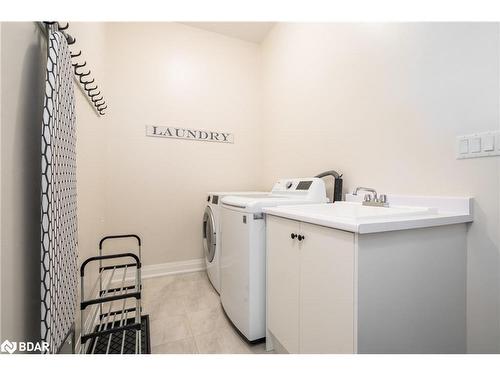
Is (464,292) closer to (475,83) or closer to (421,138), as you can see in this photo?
(421,138)

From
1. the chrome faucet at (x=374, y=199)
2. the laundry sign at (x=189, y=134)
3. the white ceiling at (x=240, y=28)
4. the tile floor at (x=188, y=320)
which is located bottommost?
the tile floor at (x=188, y=320)

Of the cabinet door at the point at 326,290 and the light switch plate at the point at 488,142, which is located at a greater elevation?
the light switch plate at the point at 488,142

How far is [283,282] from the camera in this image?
1.18 metres

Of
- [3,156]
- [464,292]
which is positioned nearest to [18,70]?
[3,156]

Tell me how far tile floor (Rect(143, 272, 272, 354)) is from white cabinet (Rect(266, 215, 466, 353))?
0.45 m

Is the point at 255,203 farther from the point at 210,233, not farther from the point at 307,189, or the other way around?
the point at 210,233

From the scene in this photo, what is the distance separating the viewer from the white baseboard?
2414 millimetres

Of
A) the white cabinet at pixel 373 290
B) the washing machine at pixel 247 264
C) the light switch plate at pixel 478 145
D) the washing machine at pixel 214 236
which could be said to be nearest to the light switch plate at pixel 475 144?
the light switch plate at pixel 478 145

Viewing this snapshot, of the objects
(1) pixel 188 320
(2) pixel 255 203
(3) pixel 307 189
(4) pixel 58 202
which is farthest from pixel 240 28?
(1) pixel 188 320

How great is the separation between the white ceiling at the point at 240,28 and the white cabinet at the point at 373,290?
2.62 meters

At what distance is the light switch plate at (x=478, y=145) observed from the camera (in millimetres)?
959

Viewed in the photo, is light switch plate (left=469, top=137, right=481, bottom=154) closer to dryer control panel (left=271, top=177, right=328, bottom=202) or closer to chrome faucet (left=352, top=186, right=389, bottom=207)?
chrome faucet (left=352, top=186, right=389, bottom=207)

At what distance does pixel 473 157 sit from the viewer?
102 cm

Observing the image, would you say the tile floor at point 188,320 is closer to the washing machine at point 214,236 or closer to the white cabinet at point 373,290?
the washing machine at point 214,236
